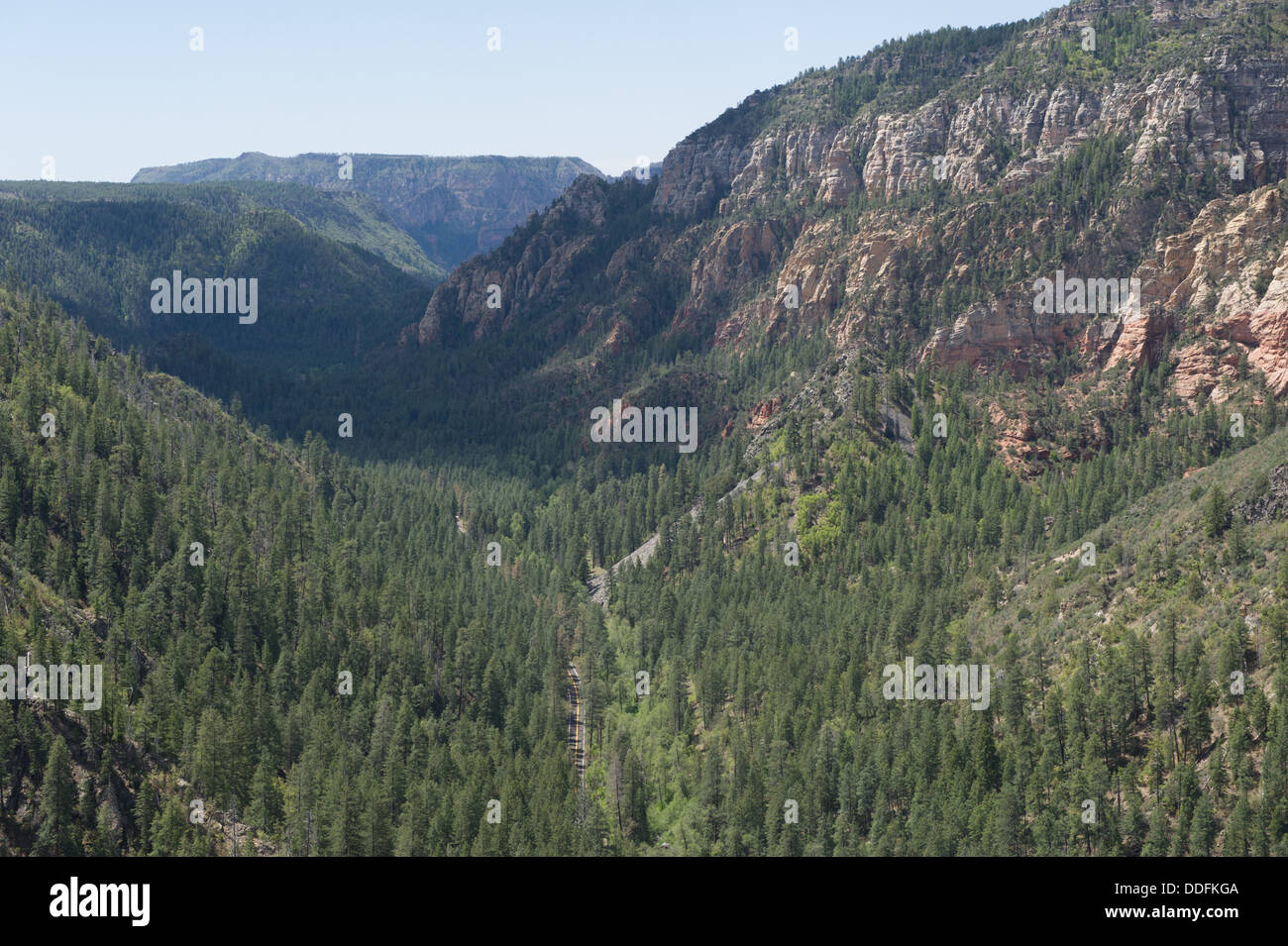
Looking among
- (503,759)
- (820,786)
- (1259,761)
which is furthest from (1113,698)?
(503,759)

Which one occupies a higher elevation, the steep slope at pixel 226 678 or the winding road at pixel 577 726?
the steep slope at pixel 226 678

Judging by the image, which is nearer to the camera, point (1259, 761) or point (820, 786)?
point (1259, 761)

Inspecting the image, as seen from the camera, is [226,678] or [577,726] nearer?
[226,678]

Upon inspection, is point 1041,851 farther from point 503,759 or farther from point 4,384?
point 4,384

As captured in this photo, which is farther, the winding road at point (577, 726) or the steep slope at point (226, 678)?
the winding road at point (577, 726)

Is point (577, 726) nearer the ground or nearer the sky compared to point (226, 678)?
nearer the ground

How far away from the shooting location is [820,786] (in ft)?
415

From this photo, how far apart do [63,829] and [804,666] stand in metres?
90.0

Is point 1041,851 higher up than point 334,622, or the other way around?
point 334,622

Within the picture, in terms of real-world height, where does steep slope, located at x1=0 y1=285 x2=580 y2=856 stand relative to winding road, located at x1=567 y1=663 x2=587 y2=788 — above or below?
above

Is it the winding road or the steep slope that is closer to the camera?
the steep slope
